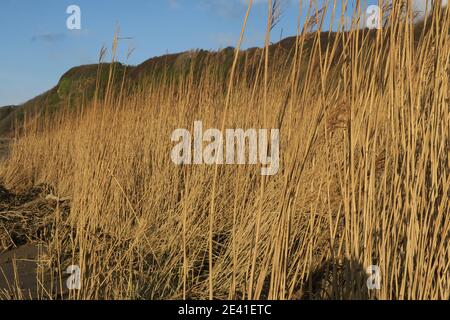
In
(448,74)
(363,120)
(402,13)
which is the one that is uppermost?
(402,13)

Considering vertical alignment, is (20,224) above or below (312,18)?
below

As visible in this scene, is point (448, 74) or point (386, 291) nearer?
point (386, 291)

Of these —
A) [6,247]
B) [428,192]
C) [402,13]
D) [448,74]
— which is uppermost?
[402,13]

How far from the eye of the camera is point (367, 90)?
1.19 m

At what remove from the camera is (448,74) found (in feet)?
4.14

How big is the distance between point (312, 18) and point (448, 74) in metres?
0.38

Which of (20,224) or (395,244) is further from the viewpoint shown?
(20,224)

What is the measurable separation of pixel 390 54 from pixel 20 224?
2286 millimetres

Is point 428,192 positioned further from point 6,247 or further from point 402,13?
point 6,247

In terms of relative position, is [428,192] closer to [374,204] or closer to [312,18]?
[374,204]

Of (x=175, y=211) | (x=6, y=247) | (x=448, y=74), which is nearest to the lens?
(x=448, y=74)

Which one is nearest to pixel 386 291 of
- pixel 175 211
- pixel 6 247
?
pixel 175 211

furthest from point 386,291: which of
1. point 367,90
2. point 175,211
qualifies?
point 175,211

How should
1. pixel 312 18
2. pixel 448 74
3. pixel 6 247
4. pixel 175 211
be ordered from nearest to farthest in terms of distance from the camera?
pixel 312 18, pixel 448 74, pixel 175 211, pixel 6 247
